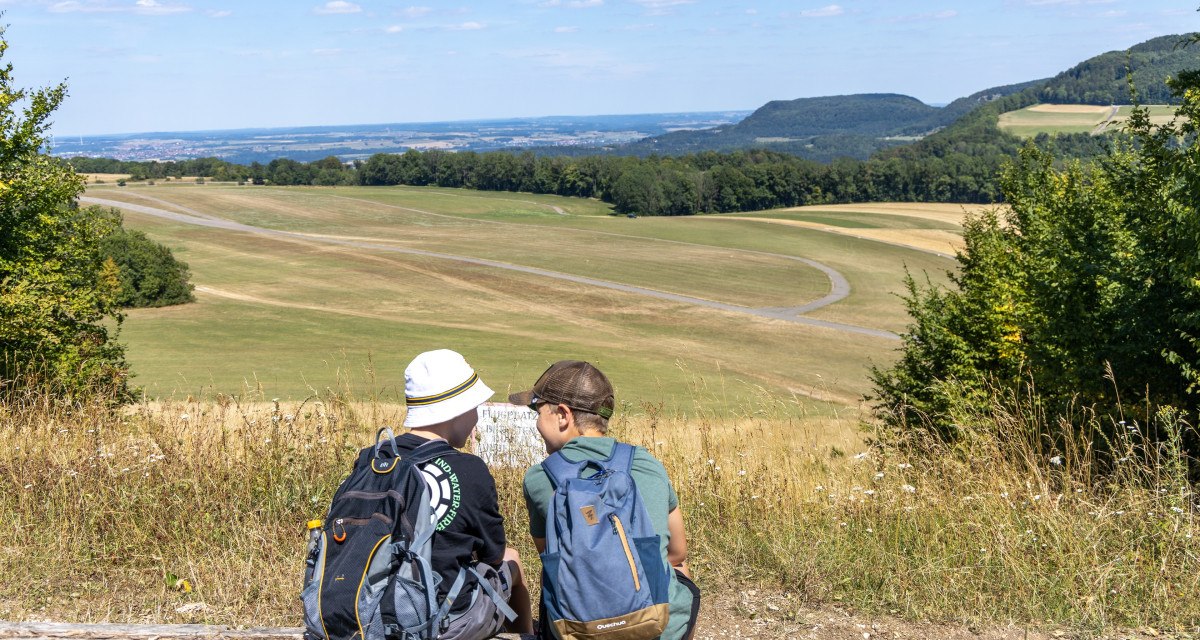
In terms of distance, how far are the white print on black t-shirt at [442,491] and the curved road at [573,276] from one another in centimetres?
4693

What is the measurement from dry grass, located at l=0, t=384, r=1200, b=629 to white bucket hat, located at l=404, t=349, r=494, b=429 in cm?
129

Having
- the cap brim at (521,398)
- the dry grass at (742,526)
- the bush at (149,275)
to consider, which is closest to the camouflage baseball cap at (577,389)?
the cap brim at (521,398)

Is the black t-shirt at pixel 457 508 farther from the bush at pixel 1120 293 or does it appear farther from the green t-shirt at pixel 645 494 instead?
the bush at pixel 1120 293

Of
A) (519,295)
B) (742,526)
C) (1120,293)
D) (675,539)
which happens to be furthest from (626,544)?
(519,295)

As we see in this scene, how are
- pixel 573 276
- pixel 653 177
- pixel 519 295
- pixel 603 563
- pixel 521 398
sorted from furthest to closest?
1. pixel 653 177
2. pixel 573 276
3. pixel 519 295
4. pixel 521 398
5. pixel 603 563

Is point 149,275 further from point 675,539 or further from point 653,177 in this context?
point 653,177

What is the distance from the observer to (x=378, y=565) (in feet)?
8.96

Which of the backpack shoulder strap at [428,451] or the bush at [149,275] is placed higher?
the backpack shoulder strap at [428,451]

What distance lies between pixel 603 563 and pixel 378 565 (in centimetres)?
67

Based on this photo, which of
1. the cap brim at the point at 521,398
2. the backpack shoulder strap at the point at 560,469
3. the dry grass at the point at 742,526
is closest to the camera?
the backpack shoulder strap at the point at 560,469

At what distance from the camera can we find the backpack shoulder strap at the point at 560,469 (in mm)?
2818

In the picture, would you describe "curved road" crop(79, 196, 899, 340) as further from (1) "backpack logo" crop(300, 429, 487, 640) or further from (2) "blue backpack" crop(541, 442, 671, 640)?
(1) "backpack logo" crop(300, 429, 487, 640)

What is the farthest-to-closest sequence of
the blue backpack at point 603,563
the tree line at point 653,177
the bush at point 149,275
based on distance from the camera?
the tree line at point 653,177 < the bush at point 149,275 < the blue backpack at point 603,563

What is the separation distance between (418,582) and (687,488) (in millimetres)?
2271
